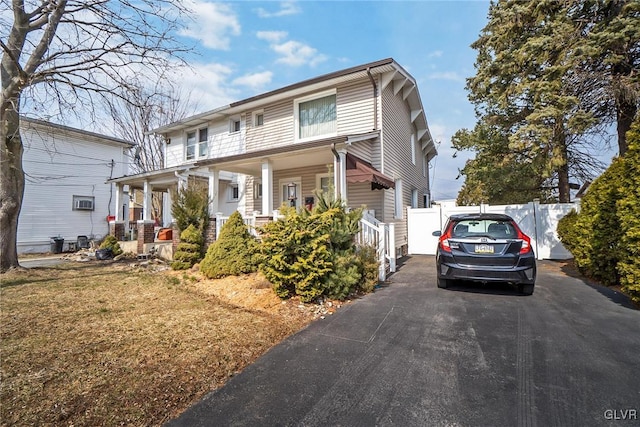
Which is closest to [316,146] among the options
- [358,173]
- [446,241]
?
[358,173]

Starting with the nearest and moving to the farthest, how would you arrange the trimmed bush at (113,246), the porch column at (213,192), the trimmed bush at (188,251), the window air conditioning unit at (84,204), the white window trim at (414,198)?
1. the trimmed bush at (188,251)
2. the porch column at (213,192)
3. the trimmed bush at (113,246)
4. the white window trim at (414,198)
5. the window air conditioning unit at (84,204)

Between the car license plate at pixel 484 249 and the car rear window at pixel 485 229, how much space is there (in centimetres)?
24

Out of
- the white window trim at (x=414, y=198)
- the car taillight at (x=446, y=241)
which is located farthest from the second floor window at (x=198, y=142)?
the car taillight at (x=446, y=241)

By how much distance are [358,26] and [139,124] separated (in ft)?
73.0

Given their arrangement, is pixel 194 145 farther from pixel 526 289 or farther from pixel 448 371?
pixel 448 371

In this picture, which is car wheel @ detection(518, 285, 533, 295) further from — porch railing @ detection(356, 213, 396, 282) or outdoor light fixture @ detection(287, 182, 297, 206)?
outdoor light fixture @ detection(287, 182, 297, 206)

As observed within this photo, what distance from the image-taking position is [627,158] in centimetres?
477

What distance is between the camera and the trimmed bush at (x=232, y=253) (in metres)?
7.22

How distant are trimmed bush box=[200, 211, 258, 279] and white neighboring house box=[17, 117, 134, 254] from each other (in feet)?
41.4

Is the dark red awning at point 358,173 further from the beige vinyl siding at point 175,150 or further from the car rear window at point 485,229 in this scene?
the beige vinyl siding at point 175,150

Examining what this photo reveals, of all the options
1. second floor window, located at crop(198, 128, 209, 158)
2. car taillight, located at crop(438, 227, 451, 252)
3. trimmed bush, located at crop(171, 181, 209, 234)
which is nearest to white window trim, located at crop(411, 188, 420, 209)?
car taillight, located at crop(438, 227, 451, 252)

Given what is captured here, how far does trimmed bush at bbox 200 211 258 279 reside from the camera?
23.7 feet

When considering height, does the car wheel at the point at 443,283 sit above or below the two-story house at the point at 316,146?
below

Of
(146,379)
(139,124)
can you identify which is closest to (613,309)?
(146,379)
